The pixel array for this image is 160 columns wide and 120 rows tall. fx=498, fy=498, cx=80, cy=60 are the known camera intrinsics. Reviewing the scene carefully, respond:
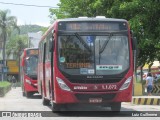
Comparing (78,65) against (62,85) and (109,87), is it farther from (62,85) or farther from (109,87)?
(109,87)

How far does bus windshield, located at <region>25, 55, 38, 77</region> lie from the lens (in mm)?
32938

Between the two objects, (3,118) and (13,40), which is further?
(13,40)

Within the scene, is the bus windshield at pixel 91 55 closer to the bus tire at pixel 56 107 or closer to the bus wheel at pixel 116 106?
the bus wheel at pixel 116 106

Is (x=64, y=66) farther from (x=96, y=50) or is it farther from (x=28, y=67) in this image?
(x=28, y=67)

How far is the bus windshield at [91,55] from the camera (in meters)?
16.5

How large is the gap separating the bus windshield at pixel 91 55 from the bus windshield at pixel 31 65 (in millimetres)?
16310

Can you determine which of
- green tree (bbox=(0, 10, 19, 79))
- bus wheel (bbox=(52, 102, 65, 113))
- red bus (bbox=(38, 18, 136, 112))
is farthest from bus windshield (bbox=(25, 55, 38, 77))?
green tree (bbox=(0, 10, 19, 79))

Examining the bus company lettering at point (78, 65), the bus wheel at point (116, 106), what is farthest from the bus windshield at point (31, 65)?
the bus company lettering at point (78, 65)

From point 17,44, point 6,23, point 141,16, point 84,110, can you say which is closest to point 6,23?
point 6,23

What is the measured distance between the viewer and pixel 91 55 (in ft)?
54.6

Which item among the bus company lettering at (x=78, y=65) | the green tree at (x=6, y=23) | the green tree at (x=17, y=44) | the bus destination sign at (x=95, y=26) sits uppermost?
the bus destination sign at (x=95, y=26)

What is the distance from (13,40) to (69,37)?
273 feet

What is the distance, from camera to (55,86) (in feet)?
54.1

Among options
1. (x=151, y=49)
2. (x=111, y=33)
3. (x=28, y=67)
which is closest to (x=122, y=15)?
(x=151, y=49)
